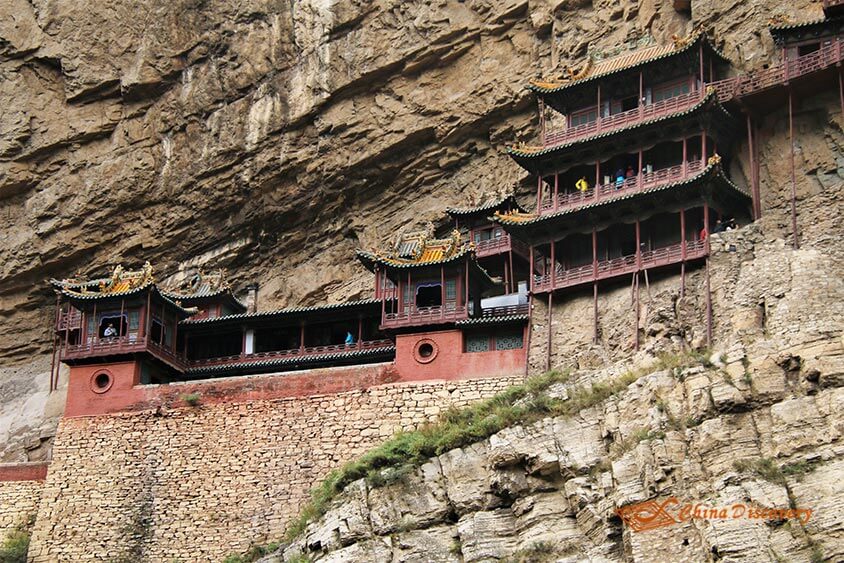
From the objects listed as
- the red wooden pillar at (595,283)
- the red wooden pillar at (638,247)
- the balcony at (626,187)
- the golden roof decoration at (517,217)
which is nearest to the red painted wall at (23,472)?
the golden roof decoration at (517,217)

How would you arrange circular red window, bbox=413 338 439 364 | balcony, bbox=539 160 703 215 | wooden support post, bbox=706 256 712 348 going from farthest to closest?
circular red window, bbox=413 338 439 364 → balcony, bbox=539 160 703 215 → wooden support post, bbox=706 256 712 348

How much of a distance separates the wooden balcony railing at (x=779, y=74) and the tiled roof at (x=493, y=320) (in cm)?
833

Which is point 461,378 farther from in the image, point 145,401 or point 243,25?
point 243,25

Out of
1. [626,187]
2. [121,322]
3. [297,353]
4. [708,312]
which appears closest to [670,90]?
[626,187]

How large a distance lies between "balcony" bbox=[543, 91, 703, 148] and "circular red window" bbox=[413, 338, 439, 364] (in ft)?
22.6

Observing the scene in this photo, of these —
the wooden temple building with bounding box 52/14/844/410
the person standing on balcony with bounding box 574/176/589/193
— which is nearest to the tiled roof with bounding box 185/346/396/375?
the wooden temple building with bounding box 52/14/844/410

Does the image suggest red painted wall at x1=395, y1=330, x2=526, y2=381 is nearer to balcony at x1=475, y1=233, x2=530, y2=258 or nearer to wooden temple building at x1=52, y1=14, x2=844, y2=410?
wooden temple building at x1=52, y1=14, x2=844, y2=410

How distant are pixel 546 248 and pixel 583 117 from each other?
178 inches

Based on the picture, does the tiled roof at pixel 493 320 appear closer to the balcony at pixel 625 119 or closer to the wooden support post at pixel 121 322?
the balcony at pixel 625 119

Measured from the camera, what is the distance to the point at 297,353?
46.7 m

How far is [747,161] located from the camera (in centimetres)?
4162

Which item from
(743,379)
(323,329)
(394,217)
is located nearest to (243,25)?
(394,217)

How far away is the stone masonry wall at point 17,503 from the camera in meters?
43.5

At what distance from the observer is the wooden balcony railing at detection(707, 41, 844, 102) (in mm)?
39562
